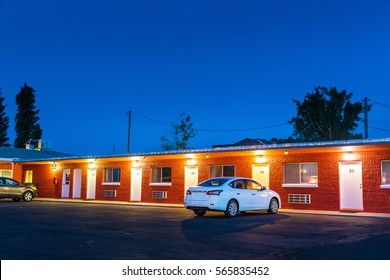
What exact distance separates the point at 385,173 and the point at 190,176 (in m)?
10.3

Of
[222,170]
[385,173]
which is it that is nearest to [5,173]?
[222,170]

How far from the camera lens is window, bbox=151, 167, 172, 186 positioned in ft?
84.8

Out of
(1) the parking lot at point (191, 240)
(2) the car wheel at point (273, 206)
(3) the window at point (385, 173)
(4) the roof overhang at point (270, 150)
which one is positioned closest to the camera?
(1) the parking lot at point (191, 240)

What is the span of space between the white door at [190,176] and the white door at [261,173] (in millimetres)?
3608

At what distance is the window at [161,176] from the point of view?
25.9 meters

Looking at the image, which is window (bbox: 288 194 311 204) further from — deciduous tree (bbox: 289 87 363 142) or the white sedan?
deciduous tree (bbox: 289 87 363 142)

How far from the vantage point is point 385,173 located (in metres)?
18.8

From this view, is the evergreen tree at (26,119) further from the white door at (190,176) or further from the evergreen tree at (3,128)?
the white door at (190,176)

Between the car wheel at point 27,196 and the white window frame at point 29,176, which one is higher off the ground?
the white window frame at point 29,176

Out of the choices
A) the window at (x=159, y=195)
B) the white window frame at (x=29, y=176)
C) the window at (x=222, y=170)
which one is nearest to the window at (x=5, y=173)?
the white window frame at (x=29, y=176)

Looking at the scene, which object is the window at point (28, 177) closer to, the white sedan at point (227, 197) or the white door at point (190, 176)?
the white door at point (190, 176)

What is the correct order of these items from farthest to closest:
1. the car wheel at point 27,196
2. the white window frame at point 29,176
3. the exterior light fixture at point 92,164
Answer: the white window frame at point 29,176 < the exterior light fixture at point 92,164 < the car wheel at point 27,196

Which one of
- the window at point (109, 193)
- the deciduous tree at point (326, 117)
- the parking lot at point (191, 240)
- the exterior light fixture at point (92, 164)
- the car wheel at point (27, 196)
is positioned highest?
the deciduous tree at point (326, 117)

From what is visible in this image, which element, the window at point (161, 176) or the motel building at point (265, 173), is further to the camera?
the window at point (161, 176)
